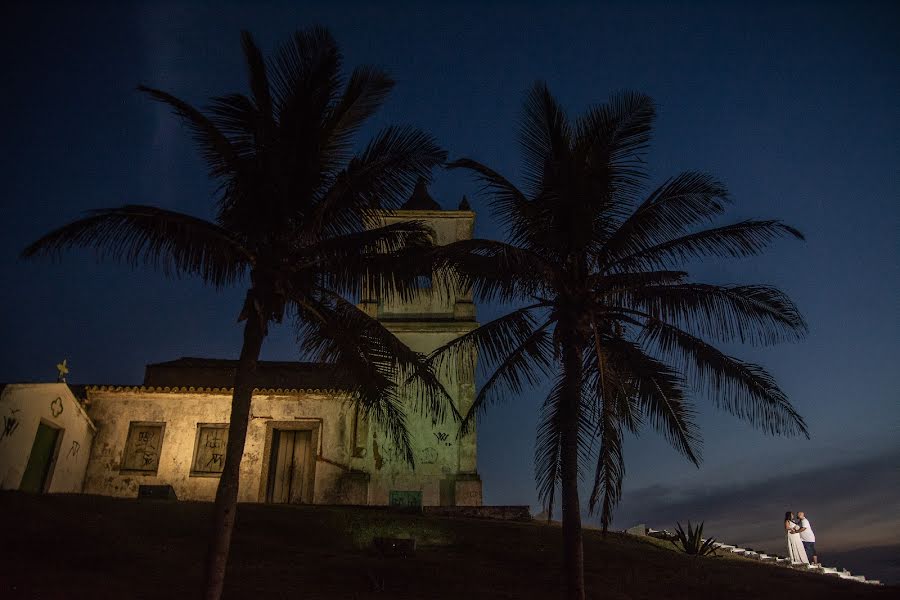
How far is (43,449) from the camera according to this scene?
650 inches

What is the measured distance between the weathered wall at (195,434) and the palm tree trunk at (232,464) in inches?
435

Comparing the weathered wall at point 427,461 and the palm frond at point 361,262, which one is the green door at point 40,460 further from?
the palm frond at point 361,262

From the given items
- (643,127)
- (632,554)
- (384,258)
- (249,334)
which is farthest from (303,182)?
(632,554)

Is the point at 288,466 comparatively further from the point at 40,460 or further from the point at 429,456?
the point at 40,460

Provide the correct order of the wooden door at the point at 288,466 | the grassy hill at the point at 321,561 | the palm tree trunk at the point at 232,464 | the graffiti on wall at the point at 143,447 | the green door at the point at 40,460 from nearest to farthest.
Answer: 1. the palm tree trunk at the point at 232,464
2. the grassy hill at the point at 321,561
3. the green door at the point at 40,460
4. the graffiti on wall at the point at 143,447
5. the wooden door at the point at 288,466

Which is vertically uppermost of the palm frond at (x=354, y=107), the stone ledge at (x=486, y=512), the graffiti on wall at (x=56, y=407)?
the palm frond at (x=354, y=107)

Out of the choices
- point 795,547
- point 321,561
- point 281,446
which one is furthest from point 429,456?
point 795,547

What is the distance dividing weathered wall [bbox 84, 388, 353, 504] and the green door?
1.99 m

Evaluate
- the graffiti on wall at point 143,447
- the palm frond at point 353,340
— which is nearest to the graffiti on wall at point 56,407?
the graffiti on wall at point 143,447

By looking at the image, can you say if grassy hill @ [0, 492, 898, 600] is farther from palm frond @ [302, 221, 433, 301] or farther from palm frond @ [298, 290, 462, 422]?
palm frond @ [302, 221, 433, 301]

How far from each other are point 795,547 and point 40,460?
19.4m

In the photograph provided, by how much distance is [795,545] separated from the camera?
16.3m

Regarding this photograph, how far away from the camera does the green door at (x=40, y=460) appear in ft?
51.8

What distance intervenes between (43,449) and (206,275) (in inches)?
442
